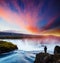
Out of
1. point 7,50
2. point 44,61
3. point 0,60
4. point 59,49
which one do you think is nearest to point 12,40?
point 7,50

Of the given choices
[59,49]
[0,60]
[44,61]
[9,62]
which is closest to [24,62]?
[9,62]

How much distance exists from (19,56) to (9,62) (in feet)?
11.9

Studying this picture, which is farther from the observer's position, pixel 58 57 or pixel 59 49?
pixel 59 49

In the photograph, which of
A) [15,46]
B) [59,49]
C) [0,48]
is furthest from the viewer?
[15,46]

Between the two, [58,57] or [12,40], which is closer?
[58,57]

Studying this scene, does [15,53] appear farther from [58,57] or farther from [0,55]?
[58,57]

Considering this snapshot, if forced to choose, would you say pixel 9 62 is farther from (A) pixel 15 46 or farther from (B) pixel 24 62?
(A) pixel 15 46

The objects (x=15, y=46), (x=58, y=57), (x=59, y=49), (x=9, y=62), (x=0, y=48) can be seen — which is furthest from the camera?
(x=15, y=46)

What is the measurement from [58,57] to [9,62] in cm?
1139

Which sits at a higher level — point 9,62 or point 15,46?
point 15,46

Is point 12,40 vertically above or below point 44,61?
above

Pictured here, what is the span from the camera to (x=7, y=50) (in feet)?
74.2

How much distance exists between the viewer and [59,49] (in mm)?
11727

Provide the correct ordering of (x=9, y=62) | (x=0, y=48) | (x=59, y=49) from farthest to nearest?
(x=0, y=48) < (x=9, y=62) < (x=59, y=49)
